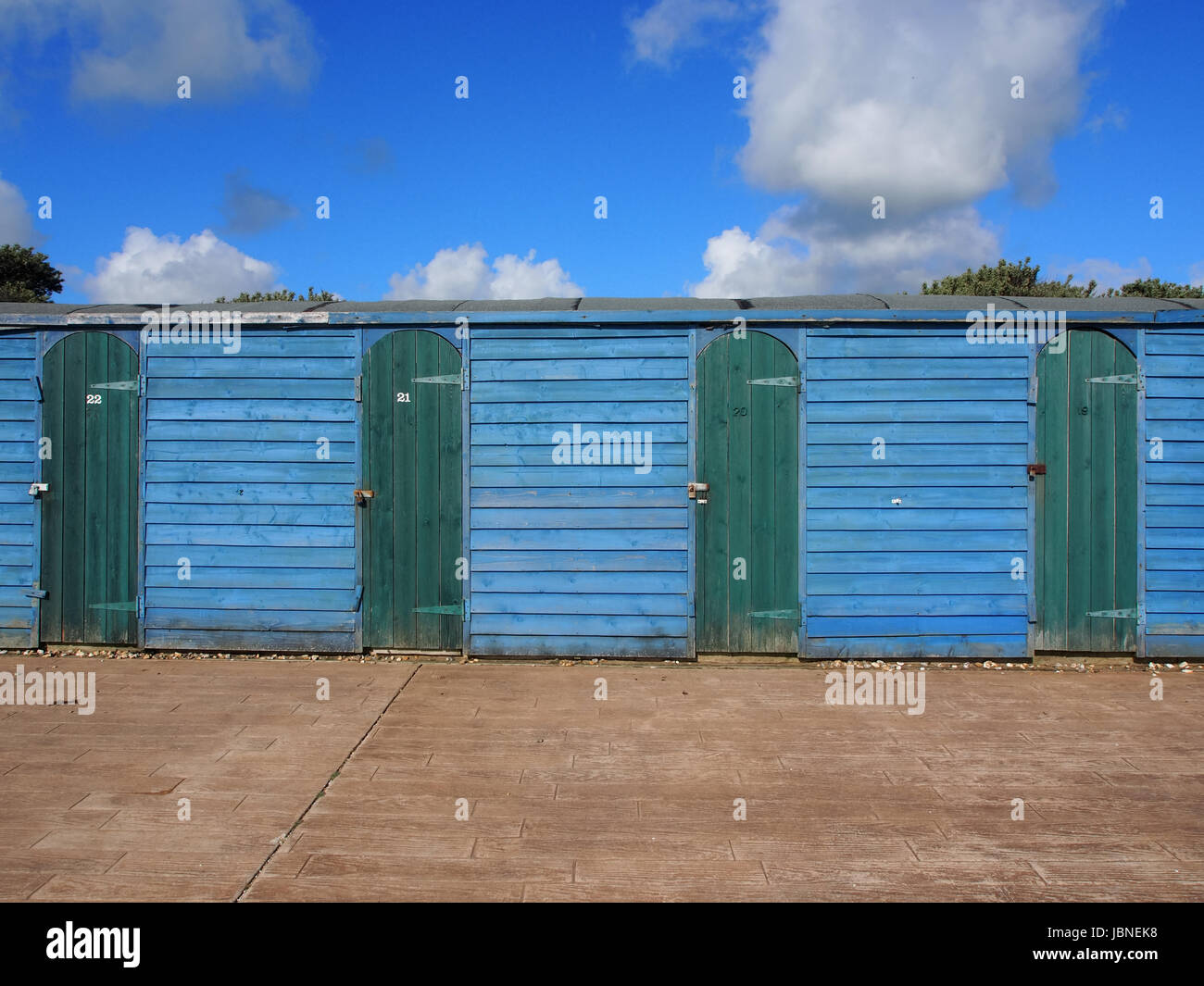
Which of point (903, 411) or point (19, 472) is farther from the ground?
point (903, 411)

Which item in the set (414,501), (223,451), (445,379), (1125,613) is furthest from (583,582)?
(1125,613)

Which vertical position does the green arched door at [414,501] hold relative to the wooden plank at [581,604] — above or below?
above

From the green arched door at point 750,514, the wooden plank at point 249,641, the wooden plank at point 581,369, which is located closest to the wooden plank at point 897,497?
the green arched door at point 750,514

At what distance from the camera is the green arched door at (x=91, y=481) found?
22.2 ft

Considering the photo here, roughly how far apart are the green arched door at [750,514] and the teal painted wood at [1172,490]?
2932 mm

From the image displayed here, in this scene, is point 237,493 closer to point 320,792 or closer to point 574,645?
point 574,645

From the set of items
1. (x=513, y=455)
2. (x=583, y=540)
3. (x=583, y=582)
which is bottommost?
(x=583, y=582)

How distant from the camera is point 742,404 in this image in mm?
6500

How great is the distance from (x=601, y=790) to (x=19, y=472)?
19.8 feet

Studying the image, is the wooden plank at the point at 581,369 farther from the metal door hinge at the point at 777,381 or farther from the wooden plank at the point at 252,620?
the wooden plank at the point at 252,620

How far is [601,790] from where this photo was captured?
406 centimetres

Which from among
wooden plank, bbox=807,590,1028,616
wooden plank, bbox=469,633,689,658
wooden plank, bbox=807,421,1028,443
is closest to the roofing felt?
wooden plank, bbox=807,421,1028,443

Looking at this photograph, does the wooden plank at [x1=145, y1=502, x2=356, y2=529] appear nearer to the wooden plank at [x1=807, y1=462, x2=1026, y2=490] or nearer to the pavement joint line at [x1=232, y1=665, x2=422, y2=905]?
the pavement joint line at [x1=232, y1=665, x2=422, y2=905]
